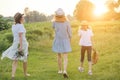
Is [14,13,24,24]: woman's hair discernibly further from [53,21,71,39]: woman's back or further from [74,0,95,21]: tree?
[74,0,95,21]: tree

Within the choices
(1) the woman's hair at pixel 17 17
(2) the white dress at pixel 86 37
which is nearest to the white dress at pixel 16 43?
(1) the woman's hair at pixel 17 17

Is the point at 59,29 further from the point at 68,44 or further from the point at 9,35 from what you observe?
the point at 9,35

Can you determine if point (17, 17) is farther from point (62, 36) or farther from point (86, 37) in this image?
point (86, 37)

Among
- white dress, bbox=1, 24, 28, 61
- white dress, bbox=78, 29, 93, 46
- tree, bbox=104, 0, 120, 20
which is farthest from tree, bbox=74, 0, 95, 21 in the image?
white dress, bbox=1, 24, 28, 61

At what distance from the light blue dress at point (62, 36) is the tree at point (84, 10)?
3301 inches

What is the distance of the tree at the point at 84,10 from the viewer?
96.7 m

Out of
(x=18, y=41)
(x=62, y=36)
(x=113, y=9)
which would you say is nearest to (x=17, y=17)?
(x=18, y=41)

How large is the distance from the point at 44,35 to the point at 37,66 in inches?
659

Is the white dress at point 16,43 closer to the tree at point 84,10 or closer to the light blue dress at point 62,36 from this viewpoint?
the light blue dress at point 62,36

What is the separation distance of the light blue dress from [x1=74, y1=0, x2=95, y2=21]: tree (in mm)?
83833

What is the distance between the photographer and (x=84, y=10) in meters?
96.9

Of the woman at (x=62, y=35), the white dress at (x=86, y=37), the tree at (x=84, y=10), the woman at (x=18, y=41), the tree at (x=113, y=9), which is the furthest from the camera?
the tree at (x=84, y=10)

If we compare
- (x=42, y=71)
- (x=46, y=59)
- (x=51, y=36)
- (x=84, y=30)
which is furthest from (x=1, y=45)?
(x=51, y=36)

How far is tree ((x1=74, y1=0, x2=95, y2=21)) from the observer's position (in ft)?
317
